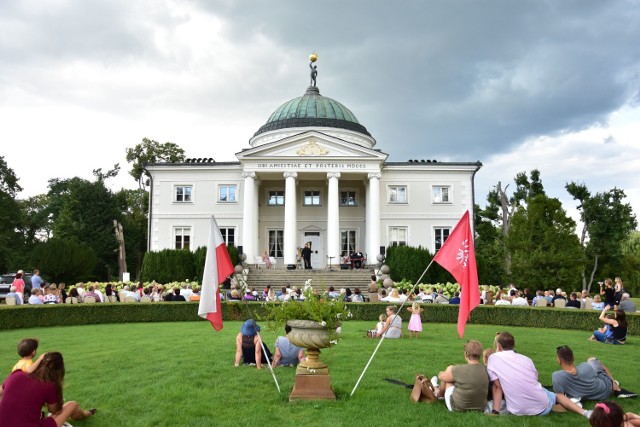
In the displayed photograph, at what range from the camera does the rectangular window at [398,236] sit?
40.0 metres

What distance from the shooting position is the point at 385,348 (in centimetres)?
A: 1268

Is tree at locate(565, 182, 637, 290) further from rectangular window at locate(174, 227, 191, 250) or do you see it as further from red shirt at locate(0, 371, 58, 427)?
red shirt at locate(0, 371, 58, 427)

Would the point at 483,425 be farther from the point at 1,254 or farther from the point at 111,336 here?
the point at 1,254

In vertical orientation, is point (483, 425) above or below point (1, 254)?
below

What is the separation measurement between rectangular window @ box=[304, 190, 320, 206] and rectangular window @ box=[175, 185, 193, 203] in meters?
8.78

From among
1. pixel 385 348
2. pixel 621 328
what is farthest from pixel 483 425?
pixel 621 328

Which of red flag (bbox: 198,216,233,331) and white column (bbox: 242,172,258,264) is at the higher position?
white column (bbox: 242,172,258,264)

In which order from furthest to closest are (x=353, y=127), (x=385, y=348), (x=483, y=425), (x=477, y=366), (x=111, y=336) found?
(x=353, y=127) → (x=111, y=336) → (x=385, y=348) → (x=477, y=366) → (x=483, y=425)

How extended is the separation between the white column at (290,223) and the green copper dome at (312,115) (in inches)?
283

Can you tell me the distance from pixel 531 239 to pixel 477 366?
2848cm

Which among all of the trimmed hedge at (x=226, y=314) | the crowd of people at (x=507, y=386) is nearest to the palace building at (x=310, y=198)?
the trimmed hedge at (x=226, y=314)

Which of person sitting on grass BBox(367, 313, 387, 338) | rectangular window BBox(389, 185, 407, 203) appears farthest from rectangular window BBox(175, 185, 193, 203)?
person sitting on grass BBox(367, 313, 387, 338)

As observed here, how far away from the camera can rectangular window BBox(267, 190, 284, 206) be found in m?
41.8

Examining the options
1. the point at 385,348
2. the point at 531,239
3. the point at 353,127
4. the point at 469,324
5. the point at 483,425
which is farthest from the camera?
the point at 353,127
